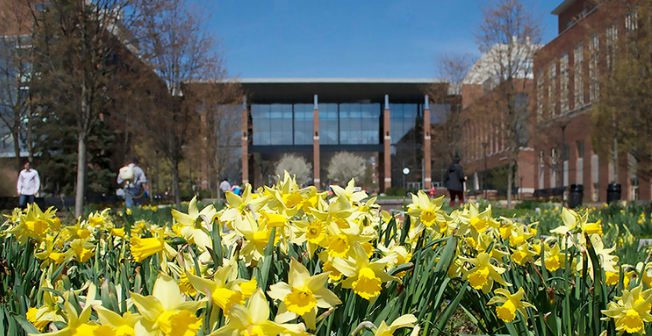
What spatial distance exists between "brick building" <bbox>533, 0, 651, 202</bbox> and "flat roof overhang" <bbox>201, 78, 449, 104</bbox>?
11753 mm

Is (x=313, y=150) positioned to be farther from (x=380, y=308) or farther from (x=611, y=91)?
(x=380, y=308)

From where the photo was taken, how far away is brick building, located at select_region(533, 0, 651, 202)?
16125 mm

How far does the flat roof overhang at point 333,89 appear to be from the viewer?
42.1 meters

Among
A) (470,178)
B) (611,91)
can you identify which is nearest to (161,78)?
(611,91)

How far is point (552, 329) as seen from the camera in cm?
180

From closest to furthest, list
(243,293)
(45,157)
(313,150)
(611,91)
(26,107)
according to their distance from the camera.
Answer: (243,293)
(611,91)
(26,107)
(45,157)
(313,150)

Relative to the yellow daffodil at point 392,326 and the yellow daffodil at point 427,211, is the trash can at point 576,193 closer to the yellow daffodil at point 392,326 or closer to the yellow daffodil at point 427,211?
the yellow daffodil at point 427,211

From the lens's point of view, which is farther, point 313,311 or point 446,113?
point 446,113

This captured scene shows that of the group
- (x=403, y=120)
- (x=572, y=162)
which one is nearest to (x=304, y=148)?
(x=403, y=120)

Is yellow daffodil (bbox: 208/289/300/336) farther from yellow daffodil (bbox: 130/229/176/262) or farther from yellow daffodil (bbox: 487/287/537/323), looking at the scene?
yellow daffodil (bbox: 487/287/537/323)

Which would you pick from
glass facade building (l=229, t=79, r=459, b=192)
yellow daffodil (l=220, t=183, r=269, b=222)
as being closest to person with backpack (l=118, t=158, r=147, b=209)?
yellow daffodil (l=220, t=183, r=269, b=222)

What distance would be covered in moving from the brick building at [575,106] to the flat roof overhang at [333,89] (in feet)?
38.6

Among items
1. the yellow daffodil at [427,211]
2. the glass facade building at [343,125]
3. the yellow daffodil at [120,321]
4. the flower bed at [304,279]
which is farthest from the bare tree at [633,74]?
the glass facade building at [343,125]

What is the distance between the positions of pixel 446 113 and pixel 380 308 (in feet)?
107
